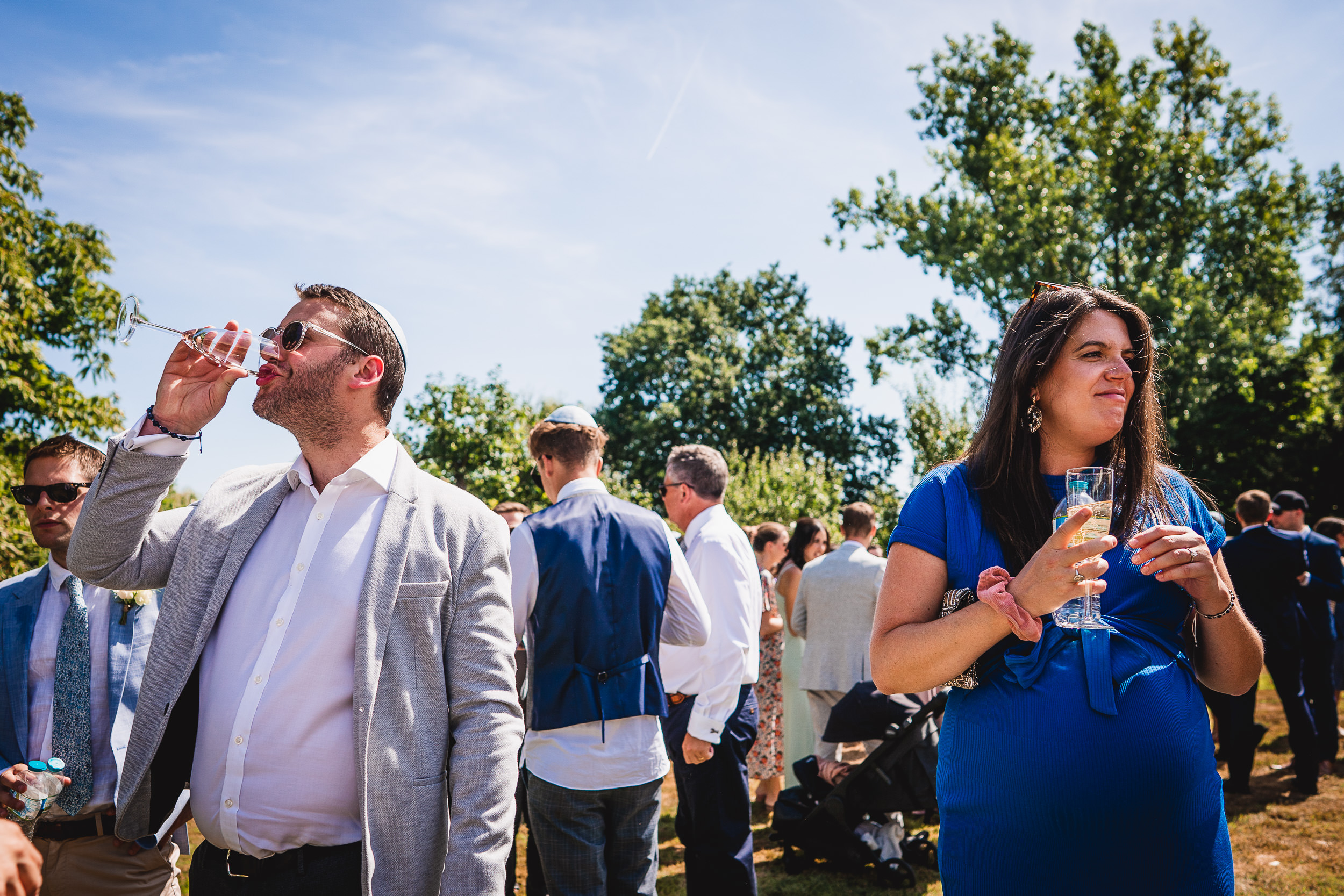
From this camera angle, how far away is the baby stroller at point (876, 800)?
5.21m

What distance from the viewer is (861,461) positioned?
32.6m

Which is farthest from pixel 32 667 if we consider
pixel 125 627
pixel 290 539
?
pixel 290 539

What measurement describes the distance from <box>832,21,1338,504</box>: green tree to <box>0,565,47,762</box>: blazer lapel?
70.0ft

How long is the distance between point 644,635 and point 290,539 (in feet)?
5.74

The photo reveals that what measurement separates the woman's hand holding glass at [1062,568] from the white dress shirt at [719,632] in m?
2.77

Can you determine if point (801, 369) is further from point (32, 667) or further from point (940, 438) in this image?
point (32, 667)

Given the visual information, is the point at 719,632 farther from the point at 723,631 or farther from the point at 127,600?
the point at 127,600

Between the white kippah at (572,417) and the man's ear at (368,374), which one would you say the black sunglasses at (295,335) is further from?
the white kippah at (572,417)

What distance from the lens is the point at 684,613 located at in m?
3.93

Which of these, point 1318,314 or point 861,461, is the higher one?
point 1318,314

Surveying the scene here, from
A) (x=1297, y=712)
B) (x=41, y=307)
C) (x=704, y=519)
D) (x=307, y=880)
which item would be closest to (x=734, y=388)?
(x=41, y=307)

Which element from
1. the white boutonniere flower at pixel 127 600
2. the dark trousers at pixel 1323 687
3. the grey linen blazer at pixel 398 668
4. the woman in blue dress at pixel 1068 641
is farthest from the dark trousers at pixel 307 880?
the dark trousers at pixel 1323 687

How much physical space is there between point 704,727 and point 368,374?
2771 millimetres

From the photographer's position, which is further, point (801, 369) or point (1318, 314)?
point (801, 369)
